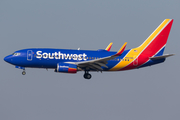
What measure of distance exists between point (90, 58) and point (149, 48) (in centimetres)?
1065

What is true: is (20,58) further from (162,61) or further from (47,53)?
(162,61)

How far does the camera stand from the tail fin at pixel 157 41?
60.2 m

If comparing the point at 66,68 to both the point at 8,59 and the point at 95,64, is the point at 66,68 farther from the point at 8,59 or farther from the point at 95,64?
the point at 8,59

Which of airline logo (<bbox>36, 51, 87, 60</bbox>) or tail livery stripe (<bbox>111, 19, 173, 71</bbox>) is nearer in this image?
airline logo (<bbox>36, 51, 87, 60</bbox>)

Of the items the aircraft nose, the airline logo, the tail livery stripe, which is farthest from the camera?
the tail livery stripe

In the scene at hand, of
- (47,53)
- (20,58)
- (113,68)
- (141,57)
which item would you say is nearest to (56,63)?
(47,53)

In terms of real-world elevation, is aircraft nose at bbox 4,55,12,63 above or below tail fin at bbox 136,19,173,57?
below

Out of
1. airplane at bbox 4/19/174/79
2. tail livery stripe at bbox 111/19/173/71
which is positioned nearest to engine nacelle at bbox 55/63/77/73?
airplane at bbox 4/19/174/79

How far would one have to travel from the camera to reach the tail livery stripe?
58.8 meters

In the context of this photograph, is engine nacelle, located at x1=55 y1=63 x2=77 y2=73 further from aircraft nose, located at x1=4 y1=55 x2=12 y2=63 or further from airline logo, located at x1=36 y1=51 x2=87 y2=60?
aircraft nose, located at x1=4 y1=55 x2=12 y2=63

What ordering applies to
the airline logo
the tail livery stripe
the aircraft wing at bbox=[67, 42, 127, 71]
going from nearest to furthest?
the aircraft wing at bbox=[67, 42, 127, 71], the airline logo, the tail livery stripe

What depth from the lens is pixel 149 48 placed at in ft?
198

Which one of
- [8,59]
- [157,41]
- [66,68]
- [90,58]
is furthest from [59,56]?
[157,41]

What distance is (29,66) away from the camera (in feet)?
183
